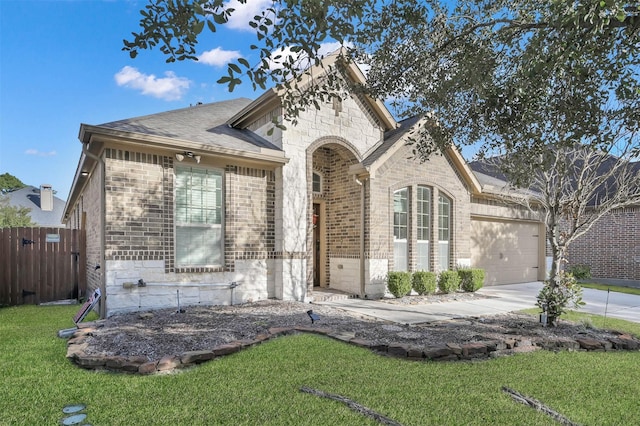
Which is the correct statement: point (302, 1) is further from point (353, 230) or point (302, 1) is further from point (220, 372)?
point (353, 230)

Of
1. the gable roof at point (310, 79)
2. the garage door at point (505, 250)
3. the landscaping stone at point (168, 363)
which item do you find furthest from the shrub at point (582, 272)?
the landscaping stone at point (168, 363)

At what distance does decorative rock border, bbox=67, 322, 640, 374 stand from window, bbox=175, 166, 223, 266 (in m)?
2.48

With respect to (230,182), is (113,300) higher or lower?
lower

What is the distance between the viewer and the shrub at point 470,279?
39.2 ft

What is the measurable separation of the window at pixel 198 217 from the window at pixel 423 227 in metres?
5.96

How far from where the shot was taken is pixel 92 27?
854 centimetres

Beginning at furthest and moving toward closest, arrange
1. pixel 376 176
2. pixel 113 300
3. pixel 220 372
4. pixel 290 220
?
pixel 376 176 < pixel 290 220 < pixel 113 300 < pixel 220 372

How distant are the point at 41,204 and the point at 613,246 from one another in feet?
124

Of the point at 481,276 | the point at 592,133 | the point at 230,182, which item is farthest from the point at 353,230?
the point at 592,133

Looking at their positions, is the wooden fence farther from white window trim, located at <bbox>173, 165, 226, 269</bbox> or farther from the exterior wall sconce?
the exterior wall sconce

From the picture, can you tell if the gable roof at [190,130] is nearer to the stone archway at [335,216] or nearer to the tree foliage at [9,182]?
the stone archway at [335,216]

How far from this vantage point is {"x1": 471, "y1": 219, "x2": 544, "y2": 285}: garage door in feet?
46.5

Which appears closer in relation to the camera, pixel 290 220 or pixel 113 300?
pixel 113 300

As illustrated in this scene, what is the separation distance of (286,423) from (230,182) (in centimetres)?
650
